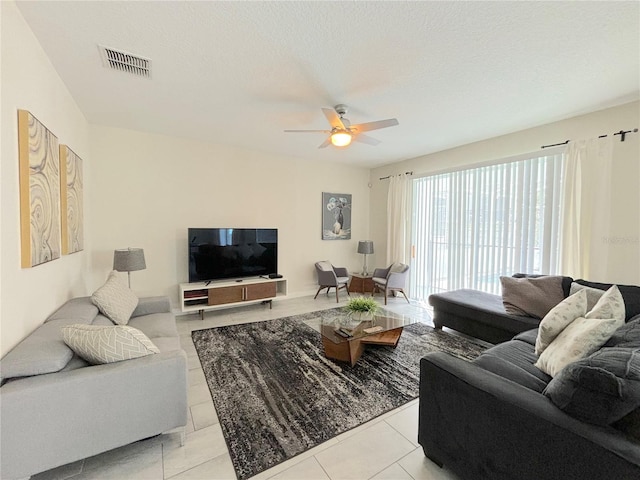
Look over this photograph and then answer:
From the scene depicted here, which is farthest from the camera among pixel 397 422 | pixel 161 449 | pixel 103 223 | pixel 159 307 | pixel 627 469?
pixel 103 223

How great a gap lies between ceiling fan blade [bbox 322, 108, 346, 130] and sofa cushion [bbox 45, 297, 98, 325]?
2.65m

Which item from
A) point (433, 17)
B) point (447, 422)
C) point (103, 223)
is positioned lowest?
point (447, 422)

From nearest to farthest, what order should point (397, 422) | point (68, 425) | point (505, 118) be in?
point (68, 425) → point (397, 422) → point (505, 118)

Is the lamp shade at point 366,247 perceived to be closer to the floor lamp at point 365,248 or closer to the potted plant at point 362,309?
the floor lamp at point 365,248

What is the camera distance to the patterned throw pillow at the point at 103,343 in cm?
152

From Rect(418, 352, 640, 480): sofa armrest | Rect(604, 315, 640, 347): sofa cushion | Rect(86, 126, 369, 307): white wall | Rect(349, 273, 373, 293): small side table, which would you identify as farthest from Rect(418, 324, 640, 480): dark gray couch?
Rect(86, 126, 369, 307): white wall

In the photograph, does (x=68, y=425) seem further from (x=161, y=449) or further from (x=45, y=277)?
(x=45, y=277)

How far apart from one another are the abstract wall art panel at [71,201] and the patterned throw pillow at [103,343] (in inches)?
49.0

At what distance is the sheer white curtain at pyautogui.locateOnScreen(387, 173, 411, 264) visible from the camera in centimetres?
523

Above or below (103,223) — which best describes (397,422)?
below

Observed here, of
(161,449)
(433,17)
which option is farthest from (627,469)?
(433,17)

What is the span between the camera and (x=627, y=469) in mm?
895

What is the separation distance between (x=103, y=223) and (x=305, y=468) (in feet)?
12.9

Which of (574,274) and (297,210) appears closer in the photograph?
(574,274)
